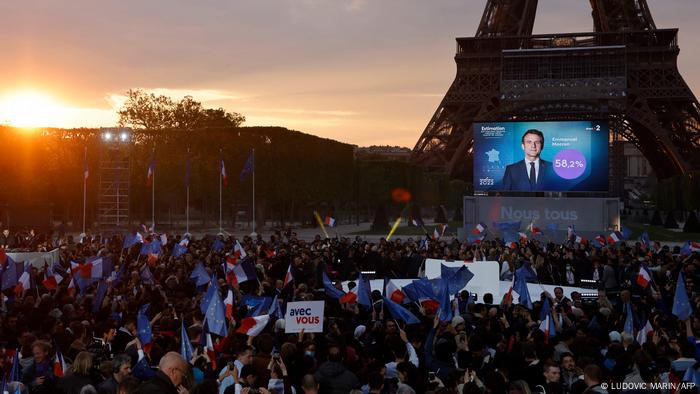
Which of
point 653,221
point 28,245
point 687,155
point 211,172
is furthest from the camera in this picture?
point 687,155

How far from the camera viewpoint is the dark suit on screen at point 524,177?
119 feet

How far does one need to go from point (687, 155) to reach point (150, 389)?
69.6m

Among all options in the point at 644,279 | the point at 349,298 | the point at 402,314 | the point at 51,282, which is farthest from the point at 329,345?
the point at 644,279

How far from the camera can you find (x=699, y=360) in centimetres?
796

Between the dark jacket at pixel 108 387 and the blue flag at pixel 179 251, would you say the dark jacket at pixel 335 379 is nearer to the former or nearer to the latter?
the dark jacket at pixel 108 387

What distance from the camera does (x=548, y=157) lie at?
37188 millimetres

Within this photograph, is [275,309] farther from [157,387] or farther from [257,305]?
[157,387]

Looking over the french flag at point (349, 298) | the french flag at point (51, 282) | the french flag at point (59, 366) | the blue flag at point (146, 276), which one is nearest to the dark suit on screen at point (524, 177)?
the blue flag at point (146, 276)

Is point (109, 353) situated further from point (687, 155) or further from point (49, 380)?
point (687, 155)

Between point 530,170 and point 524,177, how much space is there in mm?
440

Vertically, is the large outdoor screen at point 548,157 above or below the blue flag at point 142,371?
above

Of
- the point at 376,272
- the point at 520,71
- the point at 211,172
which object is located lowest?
the point at 376,272

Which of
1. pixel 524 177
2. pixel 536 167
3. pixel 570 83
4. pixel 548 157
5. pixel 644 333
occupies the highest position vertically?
pixel 570 83

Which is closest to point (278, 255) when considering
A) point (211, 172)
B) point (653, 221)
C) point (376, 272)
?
point (376, 272)
